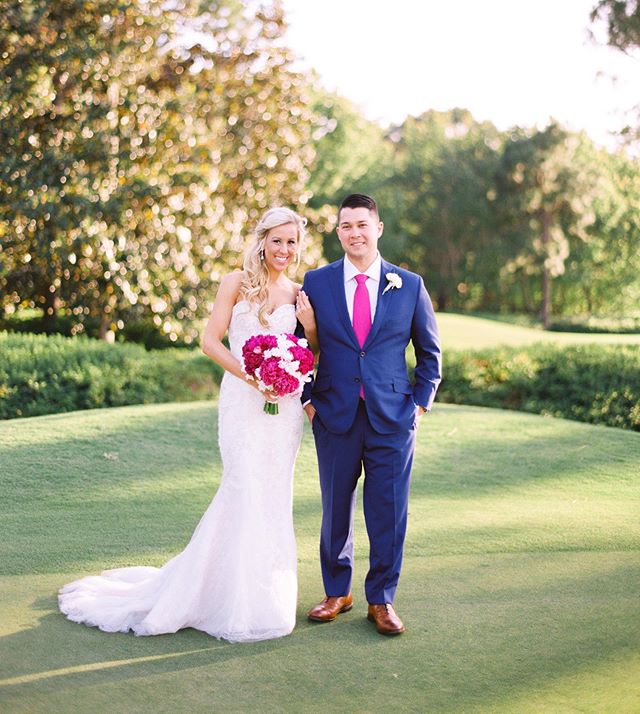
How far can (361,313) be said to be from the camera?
478 centimetres

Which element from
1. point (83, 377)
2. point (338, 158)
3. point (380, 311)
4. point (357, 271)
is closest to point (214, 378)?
point (83, 377)

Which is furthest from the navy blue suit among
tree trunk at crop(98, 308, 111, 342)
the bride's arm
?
tree trunk at crop(98, 308, 111, 342)

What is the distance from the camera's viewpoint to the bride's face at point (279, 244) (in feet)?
16.1

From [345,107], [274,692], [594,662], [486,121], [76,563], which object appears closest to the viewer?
[274,692]

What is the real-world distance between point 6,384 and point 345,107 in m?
33.2

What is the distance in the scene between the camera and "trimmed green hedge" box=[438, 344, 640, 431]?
36.9 ft

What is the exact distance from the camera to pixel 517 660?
14.4ft

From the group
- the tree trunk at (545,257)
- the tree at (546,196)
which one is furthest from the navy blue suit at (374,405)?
A: the tree trunk at (545,257)

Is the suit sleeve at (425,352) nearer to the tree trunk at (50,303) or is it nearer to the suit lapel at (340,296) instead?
the suit lapel at (340,296)

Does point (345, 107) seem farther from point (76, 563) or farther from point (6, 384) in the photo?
point (76, 563)

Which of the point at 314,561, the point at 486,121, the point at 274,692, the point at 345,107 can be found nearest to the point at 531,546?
the point at 314,561

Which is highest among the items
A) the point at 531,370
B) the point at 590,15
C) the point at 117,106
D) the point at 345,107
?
the point at 345,107

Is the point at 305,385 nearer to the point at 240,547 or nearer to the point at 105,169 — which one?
the point at 240,547

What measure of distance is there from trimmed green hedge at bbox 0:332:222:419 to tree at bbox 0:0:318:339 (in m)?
1.71
